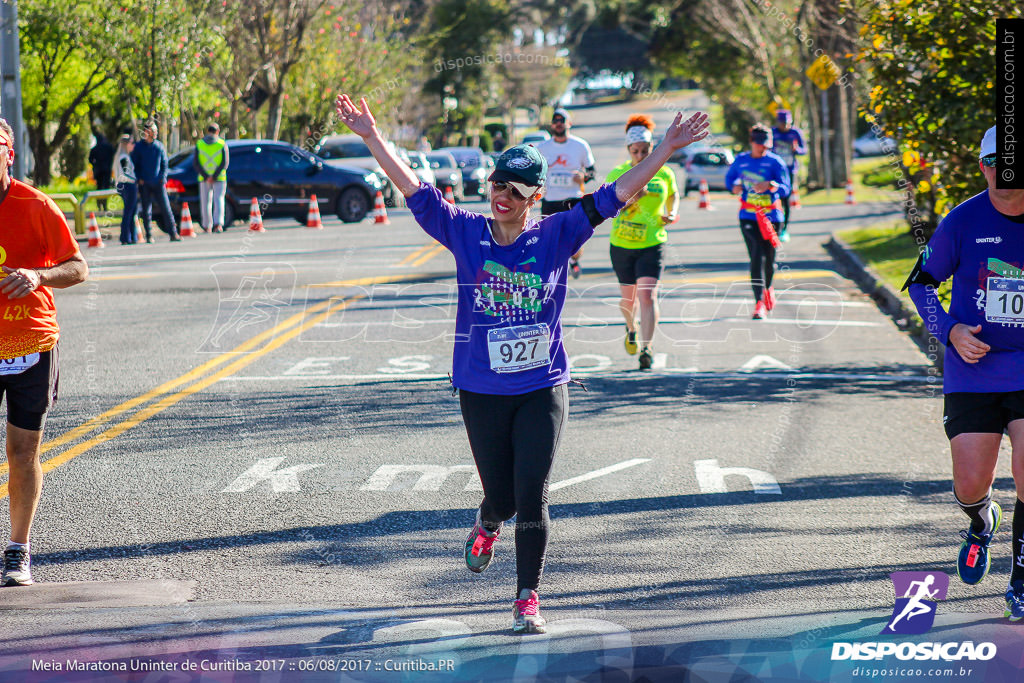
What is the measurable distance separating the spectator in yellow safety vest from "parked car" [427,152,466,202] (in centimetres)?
943

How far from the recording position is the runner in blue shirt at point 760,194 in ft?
44.2

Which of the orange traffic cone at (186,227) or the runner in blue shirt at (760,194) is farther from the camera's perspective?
the orange traffic cone at (186,227)

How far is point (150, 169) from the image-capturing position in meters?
22.3

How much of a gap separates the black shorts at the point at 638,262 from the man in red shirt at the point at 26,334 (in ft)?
19.9

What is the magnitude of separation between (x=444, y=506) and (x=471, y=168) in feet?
111

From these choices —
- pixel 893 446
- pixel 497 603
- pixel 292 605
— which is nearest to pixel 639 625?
pixel 497 603

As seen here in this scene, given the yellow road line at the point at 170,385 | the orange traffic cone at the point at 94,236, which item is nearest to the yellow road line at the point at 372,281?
the yellow road line at the point at 170,385

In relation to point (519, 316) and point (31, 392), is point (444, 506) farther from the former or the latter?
point (31, 392)

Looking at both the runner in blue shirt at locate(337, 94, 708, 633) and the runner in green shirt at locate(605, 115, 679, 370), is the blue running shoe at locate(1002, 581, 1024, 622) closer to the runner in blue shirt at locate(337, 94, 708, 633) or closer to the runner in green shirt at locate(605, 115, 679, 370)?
the runner in blue shirt at locate(337, 94, 708, 633)

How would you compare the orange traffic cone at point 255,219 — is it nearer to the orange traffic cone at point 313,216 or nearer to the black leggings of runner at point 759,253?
the orange traffic cone at point 313,216

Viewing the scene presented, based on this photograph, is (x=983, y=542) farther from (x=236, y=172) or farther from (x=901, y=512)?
(x=236, y=172)

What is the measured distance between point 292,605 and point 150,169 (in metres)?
18.3

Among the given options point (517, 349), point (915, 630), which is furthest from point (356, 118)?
point (915, 630)

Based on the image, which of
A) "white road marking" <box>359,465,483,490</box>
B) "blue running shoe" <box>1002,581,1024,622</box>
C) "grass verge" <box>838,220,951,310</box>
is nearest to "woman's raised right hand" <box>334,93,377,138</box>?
"white road marking" <box>359,465,483,490</box>
